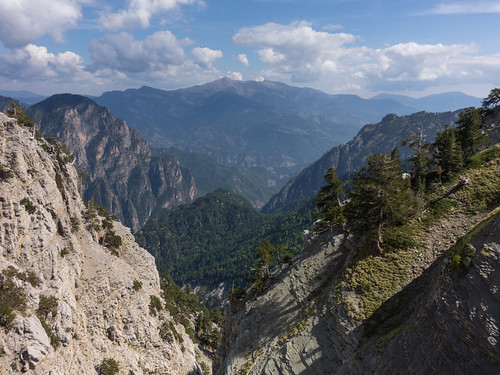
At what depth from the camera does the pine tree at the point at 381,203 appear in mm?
31344

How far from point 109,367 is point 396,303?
45.2 m

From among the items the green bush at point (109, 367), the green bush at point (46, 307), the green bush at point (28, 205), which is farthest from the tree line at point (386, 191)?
the green bush at point (28, 205)

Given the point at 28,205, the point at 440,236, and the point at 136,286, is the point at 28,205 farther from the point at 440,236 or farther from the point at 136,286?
the point at 440,236

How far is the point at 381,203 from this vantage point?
31.5 m

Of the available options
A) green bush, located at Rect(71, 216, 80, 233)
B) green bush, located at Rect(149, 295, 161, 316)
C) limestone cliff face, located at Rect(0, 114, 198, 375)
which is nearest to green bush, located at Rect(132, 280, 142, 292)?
limestone cliff face, located at Rect(0, 114, 198, 375)

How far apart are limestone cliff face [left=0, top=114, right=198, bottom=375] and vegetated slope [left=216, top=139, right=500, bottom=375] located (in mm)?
19176

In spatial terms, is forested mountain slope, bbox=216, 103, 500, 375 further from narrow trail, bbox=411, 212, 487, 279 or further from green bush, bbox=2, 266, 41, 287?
green bush, bbox=2, 266, 41, 287

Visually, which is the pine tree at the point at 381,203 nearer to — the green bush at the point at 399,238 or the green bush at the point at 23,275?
the green bush at the point at 399,238

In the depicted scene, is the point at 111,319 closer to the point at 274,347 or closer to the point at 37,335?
the point at 37,335

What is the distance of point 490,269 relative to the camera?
18.3 meters

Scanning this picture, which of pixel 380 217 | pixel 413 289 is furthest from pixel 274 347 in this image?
pixel 380 217

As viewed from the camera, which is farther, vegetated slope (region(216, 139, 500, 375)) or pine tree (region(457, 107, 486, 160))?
pine tree (region(457, 107, 486, 160))

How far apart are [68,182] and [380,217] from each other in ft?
216

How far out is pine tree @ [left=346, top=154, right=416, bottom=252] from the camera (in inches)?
1234
